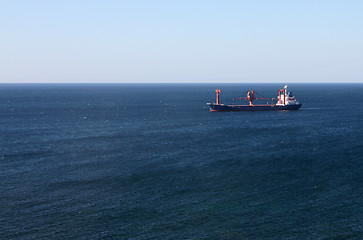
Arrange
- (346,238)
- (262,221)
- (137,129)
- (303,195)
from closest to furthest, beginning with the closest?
1. (346,238)
2. (262,221)
3. (303,195)
4. (137,129)

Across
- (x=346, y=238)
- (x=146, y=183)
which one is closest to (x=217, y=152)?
(x=146, y=183)

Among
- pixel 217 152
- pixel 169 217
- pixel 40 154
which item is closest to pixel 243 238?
pixel 169 217

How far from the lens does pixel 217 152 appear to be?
9950cm

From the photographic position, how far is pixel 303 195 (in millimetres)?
65125

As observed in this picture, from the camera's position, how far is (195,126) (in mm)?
150625

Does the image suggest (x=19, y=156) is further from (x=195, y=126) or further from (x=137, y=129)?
(x=195, y=126)

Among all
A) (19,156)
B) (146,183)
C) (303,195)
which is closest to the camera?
(303,195)

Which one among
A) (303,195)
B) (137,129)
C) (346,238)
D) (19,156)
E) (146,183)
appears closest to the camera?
(346,238)

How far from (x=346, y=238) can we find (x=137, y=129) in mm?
100715

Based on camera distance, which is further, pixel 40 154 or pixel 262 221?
pixel 40 154

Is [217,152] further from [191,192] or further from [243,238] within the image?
[243,238]

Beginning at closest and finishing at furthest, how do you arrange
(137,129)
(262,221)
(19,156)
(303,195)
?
(262,221), (303,195), (19,156), (137,129)

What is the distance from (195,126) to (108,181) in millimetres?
79620

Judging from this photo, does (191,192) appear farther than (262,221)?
Yes
